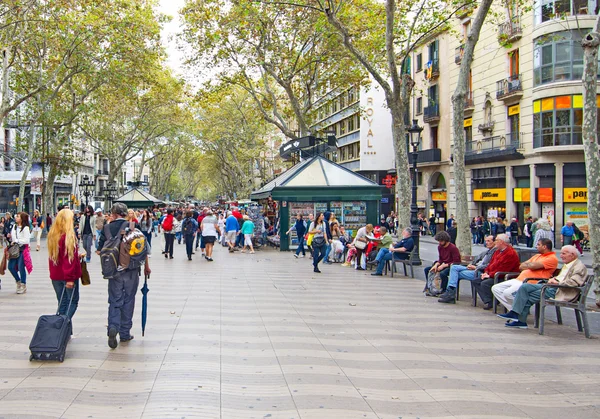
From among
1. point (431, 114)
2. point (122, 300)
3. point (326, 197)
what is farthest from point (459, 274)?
point (431, 114)

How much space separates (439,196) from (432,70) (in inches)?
336

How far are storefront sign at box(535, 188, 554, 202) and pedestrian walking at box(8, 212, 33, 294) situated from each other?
25045 mm

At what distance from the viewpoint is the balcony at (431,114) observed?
39.5 m

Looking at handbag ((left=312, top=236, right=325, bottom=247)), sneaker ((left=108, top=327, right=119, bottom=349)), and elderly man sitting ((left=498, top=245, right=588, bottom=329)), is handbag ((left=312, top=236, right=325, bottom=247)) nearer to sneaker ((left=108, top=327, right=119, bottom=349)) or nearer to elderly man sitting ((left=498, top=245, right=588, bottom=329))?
elderly man sitting ((left=498, top=245, right=588, bottom=329))

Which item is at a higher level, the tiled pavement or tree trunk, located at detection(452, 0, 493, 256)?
→ tree trunk, located at detection(452, 0, 493, 256)

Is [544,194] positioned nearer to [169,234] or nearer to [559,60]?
[559,60]

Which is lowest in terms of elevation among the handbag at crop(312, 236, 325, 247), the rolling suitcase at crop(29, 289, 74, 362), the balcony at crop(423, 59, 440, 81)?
the rolling suitcase at crop(29, 289, 74, 362)

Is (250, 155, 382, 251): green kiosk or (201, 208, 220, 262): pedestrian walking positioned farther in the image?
(250, 155, 382, 251): green kiosk

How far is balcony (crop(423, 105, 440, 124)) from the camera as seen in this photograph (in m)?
39.5

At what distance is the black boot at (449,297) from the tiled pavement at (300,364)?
0.17 metres

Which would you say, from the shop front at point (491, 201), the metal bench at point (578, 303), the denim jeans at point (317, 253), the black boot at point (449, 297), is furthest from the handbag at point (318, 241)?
the shop front at point (491, 201)

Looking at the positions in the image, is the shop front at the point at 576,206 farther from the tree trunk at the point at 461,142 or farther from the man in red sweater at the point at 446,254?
the man in red sweater at the point at 446,254

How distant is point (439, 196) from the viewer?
40.5 metres

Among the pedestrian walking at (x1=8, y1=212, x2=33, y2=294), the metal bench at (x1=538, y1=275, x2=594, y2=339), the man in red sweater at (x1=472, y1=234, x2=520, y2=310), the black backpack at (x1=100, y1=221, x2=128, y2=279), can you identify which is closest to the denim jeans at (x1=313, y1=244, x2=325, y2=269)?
the man in red sweater at (x1=472, y1=234, x2=520, y2=310)
